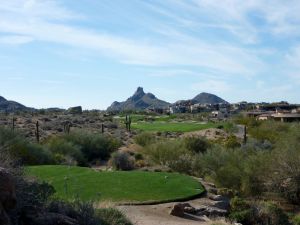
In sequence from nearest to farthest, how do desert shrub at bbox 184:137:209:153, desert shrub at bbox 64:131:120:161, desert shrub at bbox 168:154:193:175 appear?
desert shrub at bbox 168:154:193:175
desert shrub at bbox 184:137:209:153
desert shrub at bbox 64:131:120:161

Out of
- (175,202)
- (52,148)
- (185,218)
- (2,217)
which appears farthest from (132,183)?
(52,148)

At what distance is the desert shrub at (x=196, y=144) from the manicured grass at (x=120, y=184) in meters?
16.1

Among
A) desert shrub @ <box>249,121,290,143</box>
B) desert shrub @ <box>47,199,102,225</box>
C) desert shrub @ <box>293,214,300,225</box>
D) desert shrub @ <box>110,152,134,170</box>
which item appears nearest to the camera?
desert shrub @ <box>47,199,102,225</box>

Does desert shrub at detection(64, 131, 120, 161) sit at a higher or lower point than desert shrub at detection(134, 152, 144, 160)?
higher

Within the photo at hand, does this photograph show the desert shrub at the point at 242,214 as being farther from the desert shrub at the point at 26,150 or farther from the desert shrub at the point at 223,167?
the desert shrub at the point at 26,150

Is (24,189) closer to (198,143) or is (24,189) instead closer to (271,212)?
(271,212)

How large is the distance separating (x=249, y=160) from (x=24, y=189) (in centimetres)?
1929

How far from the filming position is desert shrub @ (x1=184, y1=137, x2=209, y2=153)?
135 feet

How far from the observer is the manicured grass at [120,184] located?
20.3m

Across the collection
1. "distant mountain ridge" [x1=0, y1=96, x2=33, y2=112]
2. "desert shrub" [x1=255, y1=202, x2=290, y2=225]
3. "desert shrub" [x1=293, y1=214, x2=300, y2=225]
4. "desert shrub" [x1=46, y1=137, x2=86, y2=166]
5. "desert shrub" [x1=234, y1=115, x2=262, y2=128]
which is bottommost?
"desert shrub" [x1=293, y1=214, x2=300, y2=225]

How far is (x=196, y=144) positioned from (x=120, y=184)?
20.0 meters

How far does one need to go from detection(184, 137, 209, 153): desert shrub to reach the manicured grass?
16.1 metres

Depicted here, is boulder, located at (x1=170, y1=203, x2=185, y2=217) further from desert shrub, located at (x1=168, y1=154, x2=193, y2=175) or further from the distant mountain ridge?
the distant mountain ridge

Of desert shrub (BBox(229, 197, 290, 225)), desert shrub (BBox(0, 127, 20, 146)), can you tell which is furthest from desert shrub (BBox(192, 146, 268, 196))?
desert shrub (BBox(0, 127, 20, 146))
